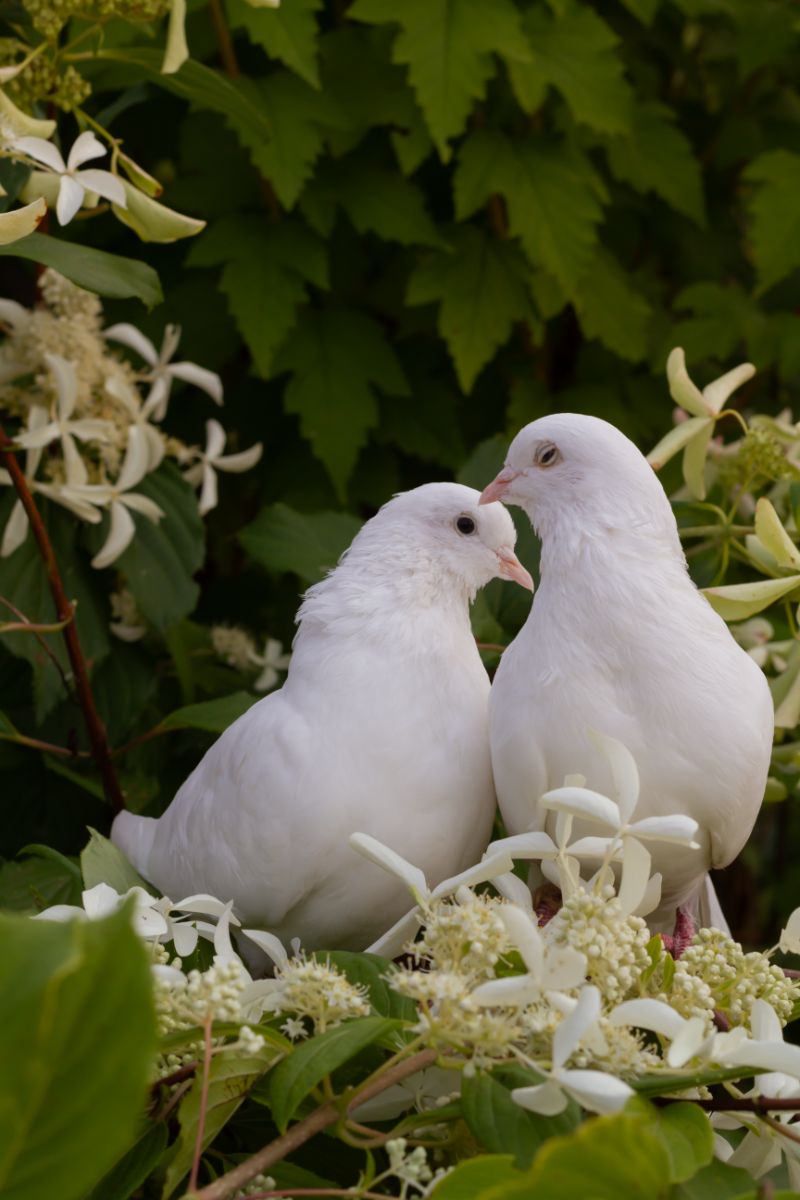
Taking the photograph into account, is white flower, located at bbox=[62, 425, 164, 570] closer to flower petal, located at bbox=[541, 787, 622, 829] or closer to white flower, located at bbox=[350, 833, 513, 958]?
white flower, located at bbox=[350, 833, 513, 958]

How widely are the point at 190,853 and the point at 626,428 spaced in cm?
114

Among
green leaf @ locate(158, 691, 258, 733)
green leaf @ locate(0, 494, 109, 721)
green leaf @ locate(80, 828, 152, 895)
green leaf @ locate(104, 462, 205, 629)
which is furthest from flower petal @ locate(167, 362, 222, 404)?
green leaf @ locate(80, 828, 152, 895)

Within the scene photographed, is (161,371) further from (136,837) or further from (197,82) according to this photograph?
(136,837)

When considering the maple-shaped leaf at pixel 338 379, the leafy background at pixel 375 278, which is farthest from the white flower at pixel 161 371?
the maple-shaped leaf at pixel 338 379

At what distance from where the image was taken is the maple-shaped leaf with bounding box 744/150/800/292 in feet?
6.28

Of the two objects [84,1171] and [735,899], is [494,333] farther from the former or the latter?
[84,1171]

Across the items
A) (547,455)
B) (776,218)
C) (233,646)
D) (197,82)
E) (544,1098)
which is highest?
(197,82)

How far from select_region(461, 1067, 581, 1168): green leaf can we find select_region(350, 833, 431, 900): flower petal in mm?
134

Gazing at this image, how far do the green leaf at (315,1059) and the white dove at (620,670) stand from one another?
0.97ft

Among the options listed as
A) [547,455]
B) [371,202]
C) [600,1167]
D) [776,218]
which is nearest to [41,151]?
[547,455]

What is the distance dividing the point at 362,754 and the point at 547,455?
0.91 feet

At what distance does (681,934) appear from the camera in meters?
1.12

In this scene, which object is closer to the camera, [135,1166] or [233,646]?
[135,1166]

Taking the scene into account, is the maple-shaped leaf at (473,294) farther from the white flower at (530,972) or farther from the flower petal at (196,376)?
the white flower at (530,972)
